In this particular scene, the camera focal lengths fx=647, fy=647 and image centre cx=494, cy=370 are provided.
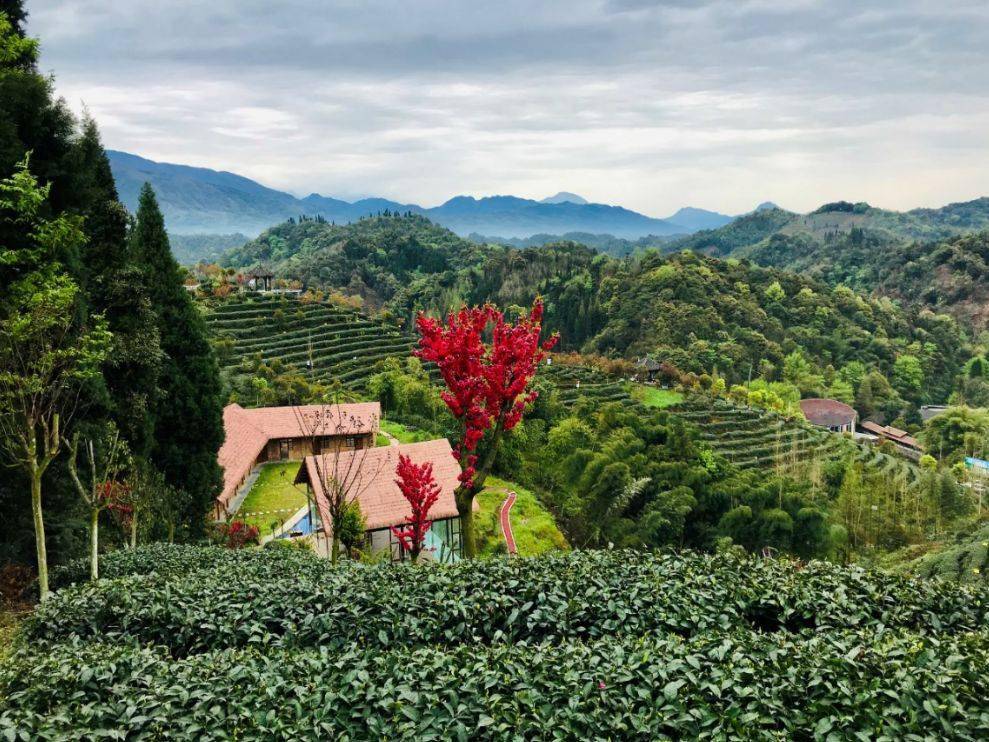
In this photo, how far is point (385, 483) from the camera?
1521cm

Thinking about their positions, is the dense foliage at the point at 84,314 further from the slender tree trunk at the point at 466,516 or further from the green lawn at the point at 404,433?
the green lawn at the point at 404,433

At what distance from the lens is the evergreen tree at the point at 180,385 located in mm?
13802

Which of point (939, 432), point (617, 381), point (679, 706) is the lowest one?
point (939, 432)

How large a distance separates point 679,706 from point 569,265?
85.9 meters

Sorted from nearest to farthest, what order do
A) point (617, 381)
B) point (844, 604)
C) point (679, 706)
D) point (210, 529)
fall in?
point (679, 706) < point (844, 604) < point (210, 529) < point (617, 381)

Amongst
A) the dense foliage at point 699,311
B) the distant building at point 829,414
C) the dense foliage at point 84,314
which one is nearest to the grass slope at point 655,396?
the dense foliage at point 699,311

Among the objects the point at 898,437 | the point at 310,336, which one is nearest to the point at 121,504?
the point at 310,336

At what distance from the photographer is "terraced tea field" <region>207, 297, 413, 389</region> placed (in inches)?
1577

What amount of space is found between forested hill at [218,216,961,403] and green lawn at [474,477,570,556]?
36.3 metres

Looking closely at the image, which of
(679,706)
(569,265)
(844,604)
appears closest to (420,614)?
(679,706)

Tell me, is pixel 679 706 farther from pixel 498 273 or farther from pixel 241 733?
pixel 498 273

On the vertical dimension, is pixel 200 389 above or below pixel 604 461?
above

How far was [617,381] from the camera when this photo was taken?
38.0m

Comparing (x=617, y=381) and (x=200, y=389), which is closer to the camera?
(x=200, y=389)
